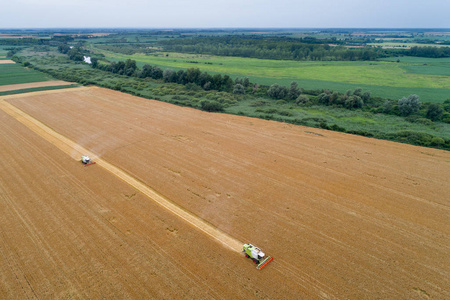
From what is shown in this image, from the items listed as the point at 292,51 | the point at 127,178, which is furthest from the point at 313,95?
the point at 292,51

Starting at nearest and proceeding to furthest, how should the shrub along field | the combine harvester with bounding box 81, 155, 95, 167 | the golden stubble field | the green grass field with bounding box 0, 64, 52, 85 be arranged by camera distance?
the golden stubble field < the combine harvester with bounding box 81, 155, 95, 167 < the shrub along field < the green grass field with bounding box 0, 64, 52, 85

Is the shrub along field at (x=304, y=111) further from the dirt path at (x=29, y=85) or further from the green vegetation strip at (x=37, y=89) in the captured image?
the green vegetation strip at (x=37, y=89)

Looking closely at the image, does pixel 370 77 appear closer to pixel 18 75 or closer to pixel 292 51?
pixel 292 51

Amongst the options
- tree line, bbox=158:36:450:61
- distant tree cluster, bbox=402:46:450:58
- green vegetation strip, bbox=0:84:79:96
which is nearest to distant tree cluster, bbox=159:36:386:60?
tree line, bbox=158:36:450:61

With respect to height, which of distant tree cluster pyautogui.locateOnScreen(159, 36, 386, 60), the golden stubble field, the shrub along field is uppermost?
distant tree cluster pyautogui.locateOnScreen(159, 36, 386, 60)

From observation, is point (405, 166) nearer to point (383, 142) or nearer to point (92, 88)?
point (383, 142)

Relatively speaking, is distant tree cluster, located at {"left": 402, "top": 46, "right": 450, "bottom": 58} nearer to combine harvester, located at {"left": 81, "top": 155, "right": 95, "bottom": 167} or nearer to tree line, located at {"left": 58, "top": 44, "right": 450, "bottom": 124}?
tree line, located at {"left": 58, "top": 44, "right": 450, "bottom": 124}
